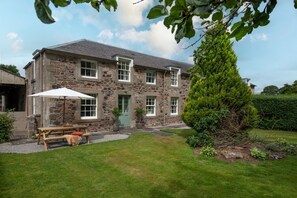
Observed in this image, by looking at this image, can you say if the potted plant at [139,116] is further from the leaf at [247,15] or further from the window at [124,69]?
the leaf at [247,15]

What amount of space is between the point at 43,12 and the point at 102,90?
41.6ft

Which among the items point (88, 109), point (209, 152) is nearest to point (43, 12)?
point (209, 152)

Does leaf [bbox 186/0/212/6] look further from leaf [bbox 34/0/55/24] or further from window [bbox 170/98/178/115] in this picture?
window [bbox 170/98/178/115]

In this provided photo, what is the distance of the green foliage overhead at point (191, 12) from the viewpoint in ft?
3.60

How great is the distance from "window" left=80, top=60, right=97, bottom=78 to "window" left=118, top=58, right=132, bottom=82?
Result: 1.92 metres

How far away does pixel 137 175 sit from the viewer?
18.4 ft

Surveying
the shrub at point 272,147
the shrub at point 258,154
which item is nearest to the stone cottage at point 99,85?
the shrub at point 258,154

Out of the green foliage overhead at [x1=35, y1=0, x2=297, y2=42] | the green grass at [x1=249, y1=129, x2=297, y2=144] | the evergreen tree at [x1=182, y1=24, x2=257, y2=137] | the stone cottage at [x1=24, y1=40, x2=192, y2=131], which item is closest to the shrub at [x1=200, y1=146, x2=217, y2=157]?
the evergreen tree at [x1=182, y1=24, x2=257, y2=137]

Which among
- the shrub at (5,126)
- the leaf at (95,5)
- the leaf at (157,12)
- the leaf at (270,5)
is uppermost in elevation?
the leaf at (270,5)

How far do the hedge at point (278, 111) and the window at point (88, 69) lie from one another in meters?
12.3

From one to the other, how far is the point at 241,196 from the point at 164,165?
254 cm

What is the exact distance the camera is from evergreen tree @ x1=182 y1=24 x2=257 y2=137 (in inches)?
350

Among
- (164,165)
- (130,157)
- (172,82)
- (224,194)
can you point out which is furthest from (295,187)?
(172,82)

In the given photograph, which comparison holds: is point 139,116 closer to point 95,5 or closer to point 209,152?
point 209,152
